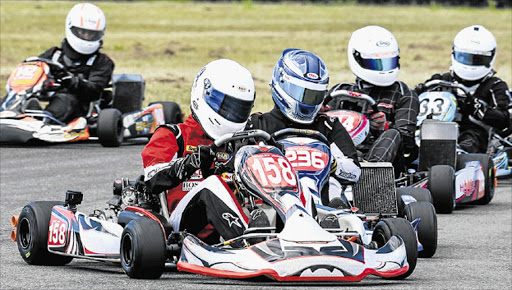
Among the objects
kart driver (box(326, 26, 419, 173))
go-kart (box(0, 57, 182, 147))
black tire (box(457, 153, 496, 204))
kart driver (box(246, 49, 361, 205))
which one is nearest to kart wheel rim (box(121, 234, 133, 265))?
kart driver (box(246, 49, 361, 205))

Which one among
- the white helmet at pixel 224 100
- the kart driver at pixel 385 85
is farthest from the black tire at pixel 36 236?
the kart driver at pixel 385 85

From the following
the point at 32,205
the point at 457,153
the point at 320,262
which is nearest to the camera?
the point at 320,262

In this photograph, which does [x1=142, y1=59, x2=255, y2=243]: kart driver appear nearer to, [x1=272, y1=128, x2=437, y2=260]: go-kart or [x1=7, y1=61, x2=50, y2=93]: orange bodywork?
[x1=272, y1=128, x2=437, y2=260]: go-kart

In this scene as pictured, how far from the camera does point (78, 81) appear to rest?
47.5 feet

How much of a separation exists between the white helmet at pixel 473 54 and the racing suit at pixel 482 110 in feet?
0.31

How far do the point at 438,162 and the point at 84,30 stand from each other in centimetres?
580

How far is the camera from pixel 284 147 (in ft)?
23.6

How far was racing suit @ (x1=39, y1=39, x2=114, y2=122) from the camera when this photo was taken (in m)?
14.5

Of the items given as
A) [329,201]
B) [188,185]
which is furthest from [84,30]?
[188,185]

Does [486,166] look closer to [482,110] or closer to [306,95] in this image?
[482,110]

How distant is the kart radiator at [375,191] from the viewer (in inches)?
347

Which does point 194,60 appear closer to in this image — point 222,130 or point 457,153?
point 457,153

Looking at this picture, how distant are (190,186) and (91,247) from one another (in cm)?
69

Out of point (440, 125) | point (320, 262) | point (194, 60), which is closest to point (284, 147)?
point (320, 262)
